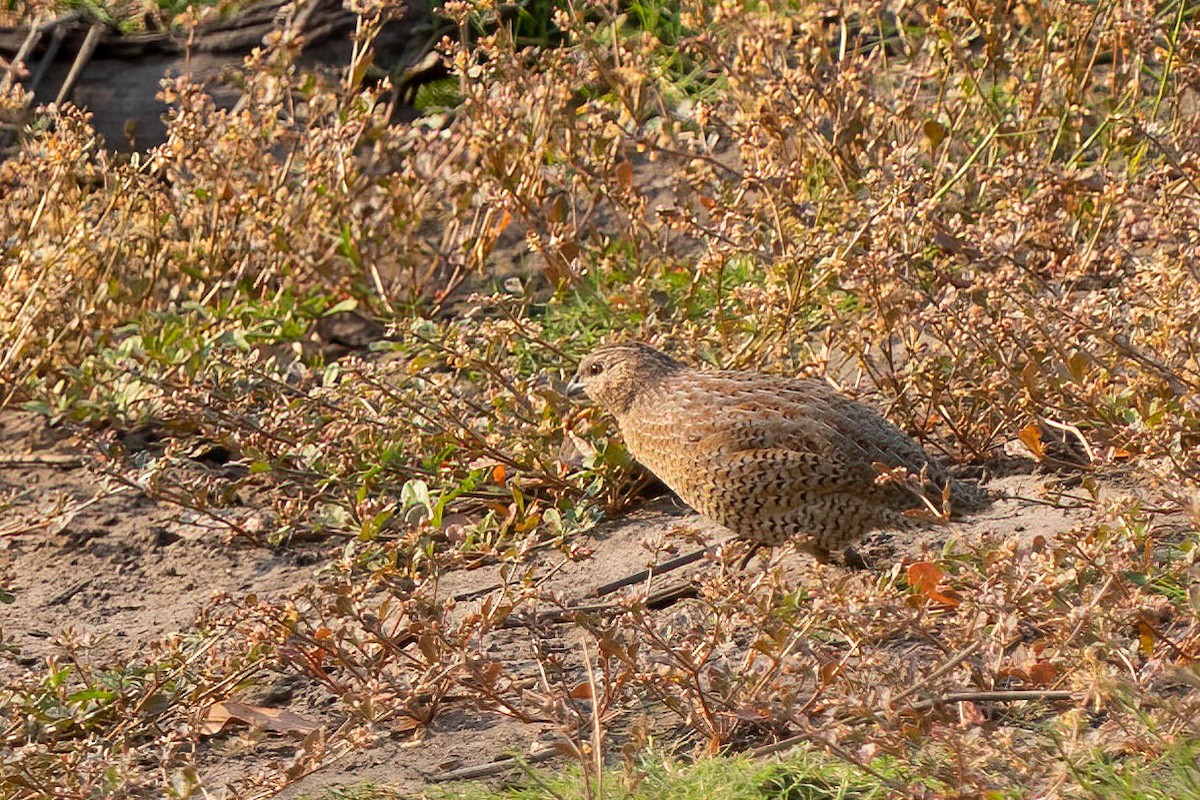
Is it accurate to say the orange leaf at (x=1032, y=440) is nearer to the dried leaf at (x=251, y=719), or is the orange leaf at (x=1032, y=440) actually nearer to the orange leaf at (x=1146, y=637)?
the orange leaf at (x=1146, y=637)

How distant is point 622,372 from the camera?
18.8 feet

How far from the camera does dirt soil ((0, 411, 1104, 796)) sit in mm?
4559

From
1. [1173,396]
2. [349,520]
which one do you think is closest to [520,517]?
[349,520]

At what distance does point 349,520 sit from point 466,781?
1.75 metres

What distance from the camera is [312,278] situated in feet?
24.9

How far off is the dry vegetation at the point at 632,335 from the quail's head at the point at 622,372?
0.82 feet

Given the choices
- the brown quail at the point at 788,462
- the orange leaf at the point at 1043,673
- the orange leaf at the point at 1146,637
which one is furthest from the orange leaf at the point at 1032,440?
the orange leaf at the point at 1043,673

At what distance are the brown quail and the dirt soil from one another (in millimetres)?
177

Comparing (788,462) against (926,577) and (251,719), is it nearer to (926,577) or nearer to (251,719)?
(926,577)

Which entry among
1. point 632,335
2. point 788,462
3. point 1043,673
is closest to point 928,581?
point 1043,673

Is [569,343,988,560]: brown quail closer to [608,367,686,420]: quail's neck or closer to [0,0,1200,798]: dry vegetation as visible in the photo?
[608,367,686,420]: quail's neck

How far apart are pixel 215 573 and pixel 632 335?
5.94 feet

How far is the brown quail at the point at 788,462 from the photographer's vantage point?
5133mm

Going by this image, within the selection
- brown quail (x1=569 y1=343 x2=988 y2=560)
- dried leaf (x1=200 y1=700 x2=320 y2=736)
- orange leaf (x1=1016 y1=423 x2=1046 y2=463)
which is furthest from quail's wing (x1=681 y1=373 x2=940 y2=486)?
dried leaf (x1=200 y1=700 x2=320 y2=736)
